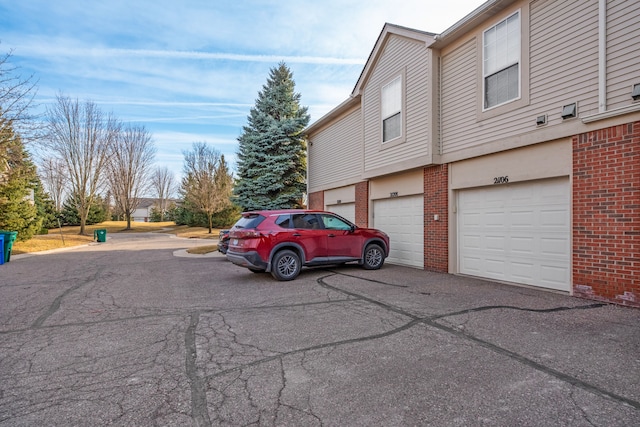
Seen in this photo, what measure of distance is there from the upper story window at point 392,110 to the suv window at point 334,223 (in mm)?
3226

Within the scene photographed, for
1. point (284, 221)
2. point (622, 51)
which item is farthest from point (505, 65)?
point (284, 221)

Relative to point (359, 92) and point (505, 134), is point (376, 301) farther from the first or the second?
point (359, 92)

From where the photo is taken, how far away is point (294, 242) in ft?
26.8

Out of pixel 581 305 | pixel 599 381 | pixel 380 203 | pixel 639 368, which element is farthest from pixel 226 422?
pixel 380 203

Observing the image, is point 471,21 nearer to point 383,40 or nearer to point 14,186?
point 383,40

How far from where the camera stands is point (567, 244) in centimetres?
632

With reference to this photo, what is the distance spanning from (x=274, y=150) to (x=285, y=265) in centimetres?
1205

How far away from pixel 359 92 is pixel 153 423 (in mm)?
11581

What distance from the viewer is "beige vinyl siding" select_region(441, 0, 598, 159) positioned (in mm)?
6070

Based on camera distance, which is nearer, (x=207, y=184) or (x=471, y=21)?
(x=471, y=21)

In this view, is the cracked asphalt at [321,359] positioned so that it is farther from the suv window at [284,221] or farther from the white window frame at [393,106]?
the white window frame at [393,106]

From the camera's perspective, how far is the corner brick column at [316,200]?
15.7m

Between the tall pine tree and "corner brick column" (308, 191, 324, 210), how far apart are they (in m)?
2.06

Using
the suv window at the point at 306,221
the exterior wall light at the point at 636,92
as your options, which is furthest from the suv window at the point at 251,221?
the exterior wall light at the point at 636,92
